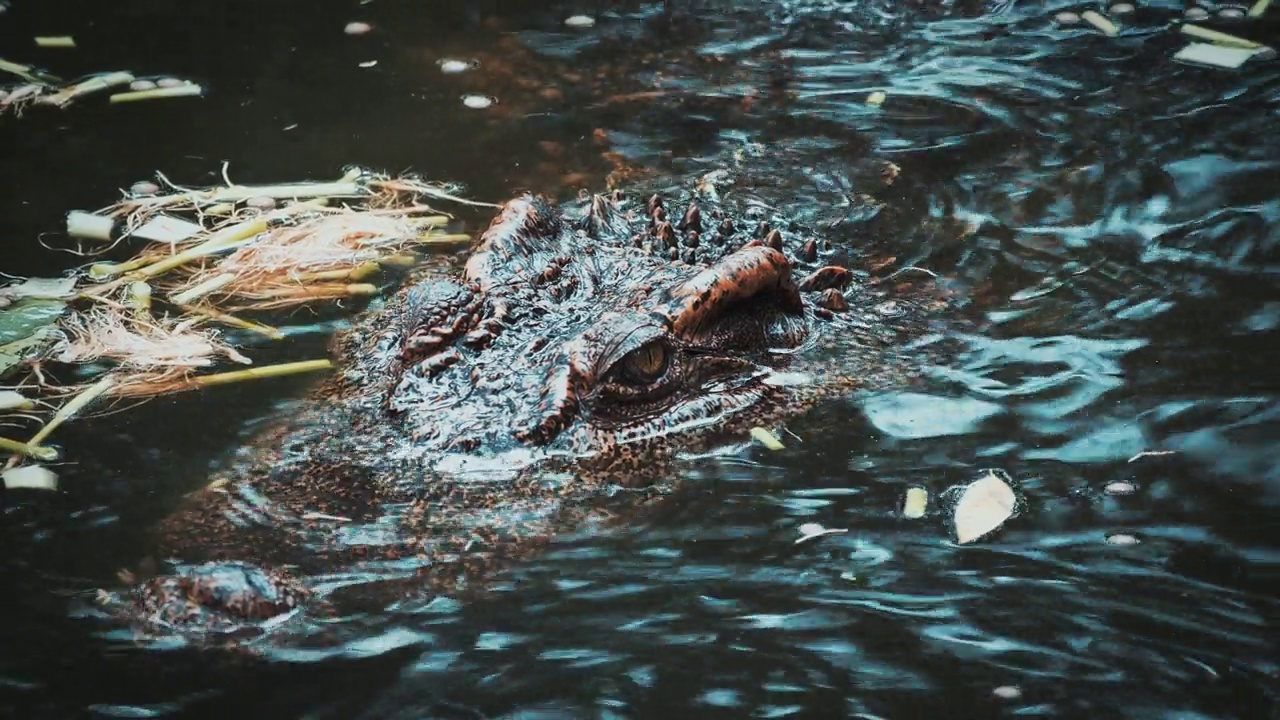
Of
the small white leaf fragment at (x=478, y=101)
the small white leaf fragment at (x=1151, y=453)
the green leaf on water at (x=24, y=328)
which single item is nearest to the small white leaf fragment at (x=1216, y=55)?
the small white leaf fragment at (x=1151, y=453)

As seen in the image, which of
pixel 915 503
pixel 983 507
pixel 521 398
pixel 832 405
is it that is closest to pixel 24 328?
pixel 521 398

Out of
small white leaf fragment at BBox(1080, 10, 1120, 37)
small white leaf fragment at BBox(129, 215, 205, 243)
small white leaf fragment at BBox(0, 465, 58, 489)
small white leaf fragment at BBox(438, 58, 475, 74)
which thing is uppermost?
small white leaf fragment at BBox(1080, 10, 1120, 37)

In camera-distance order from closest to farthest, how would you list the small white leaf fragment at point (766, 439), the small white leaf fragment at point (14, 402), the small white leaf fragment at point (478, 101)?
the small white leaf fragment at point (766, 439) < the small white leaf fragment at point (14, 402) < the small white leaf fragment at point (478, 101)

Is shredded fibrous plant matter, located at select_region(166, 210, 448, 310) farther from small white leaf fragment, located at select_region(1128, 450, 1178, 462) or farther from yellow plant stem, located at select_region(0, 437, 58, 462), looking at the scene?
small white leaf fragment, located at select_region(1128, 450, 1178, 462)

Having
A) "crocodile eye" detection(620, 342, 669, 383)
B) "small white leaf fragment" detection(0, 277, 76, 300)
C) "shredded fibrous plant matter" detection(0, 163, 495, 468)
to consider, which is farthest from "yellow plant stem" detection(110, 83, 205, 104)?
"crocodile eye" detection(620, 342, 669, 383)

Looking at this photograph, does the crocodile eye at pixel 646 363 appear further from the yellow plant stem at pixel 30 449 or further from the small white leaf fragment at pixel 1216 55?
the small white leaf fragment at pixel 1216 55

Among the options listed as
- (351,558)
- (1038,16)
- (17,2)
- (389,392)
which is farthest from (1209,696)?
(17,2)
